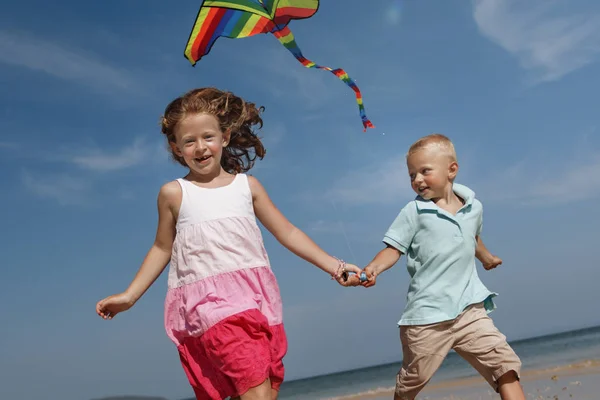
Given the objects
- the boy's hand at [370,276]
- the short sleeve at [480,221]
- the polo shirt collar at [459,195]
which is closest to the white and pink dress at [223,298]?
the boy's hand at [370,276]

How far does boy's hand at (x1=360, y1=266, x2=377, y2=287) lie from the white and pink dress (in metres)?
0.55

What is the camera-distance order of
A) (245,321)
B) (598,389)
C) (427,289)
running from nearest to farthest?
(245,321), (427,289), (598,389)

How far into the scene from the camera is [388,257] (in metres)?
3.90

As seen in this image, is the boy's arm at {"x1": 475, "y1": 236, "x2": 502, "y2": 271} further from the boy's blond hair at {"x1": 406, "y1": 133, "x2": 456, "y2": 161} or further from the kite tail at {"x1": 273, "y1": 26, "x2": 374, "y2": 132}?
the kite tail at {"x1": 273, "y1": 26, "x2": 374, "y2": 132}

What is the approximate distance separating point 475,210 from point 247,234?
1.52 metres

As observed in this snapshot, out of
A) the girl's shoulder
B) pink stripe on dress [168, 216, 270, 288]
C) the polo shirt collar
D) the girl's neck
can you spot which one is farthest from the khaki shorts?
the girl's shoulder

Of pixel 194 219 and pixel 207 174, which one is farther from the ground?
pixel 207 174

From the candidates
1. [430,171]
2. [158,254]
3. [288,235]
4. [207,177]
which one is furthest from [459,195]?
[158,254]

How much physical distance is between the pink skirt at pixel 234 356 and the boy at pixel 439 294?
797 mm

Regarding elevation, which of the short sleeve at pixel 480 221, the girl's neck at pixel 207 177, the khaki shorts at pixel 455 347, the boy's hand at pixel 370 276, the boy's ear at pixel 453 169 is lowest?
the khaki shorts at pixel 455 347

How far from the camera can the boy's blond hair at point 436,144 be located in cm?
409

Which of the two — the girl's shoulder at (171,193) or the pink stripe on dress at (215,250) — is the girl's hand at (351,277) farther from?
the girl's shoulder at (171,193)

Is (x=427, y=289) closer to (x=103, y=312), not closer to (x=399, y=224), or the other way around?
(x=399, y=224)

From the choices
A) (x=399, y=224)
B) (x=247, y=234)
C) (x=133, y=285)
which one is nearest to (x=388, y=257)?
(x=399, y=224)
